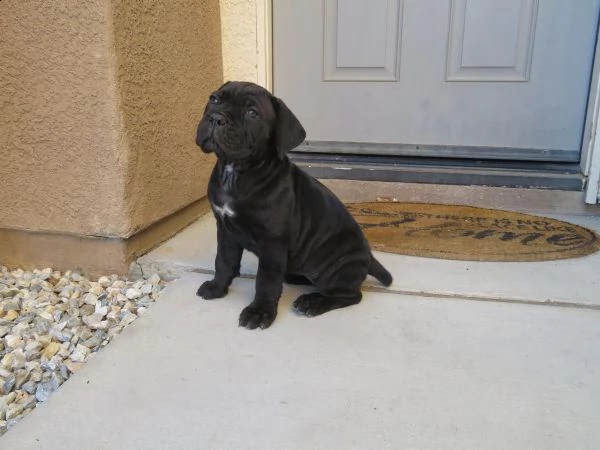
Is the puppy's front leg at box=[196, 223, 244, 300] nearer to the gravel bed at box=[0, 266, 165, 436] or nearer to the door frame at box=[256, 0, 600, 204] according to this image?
the gravel bed at box=[0, 266, 165, 436]

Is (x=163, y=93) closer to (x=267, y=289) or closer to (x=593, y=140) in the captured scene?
(x=267, y=289)

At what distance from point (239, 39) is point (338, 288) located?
151 cm

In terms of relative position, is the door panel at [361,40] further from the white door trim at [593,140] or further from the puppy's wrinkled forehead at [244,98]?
the puppy's wrinkled forehead at [244,98]

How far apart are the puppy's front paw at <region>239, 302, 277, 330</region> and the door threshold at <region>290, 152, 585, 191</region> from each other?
1.27 m

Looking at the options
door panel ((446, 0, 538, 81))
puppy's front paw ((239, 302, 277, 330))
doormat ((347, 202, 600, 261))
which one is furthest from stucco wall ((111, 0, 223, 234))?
door panel ((446, 0, 538, 81))

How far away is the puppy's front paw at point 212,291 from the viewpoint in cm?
161

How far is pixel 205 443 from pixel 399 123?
6.49 feet

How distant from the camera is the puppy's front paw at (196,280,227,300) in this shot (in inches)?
63.2

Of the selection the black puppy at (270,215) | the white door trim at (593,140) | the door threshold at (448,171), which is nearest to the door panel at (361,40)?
the door threshold at (448,171)

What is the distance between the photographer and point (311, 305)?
1512 mm

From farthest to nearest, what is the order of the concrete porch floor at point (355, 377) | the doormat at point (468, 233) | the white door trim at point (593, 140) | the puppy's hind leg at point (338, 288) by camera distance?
1. the white door trim at point (593, 140)
2. the doormat at point (468, 233)
3. the puppy's hind leg at point (338, 288)
4. the concrete porch floor at point (355, 377)

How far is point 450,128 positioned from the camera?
102 inches

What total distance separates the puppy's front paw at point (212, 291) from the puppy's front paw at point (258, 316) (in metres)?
0.16

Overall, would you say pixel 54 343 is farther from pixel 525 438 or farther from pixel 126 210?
pixel 525 438
